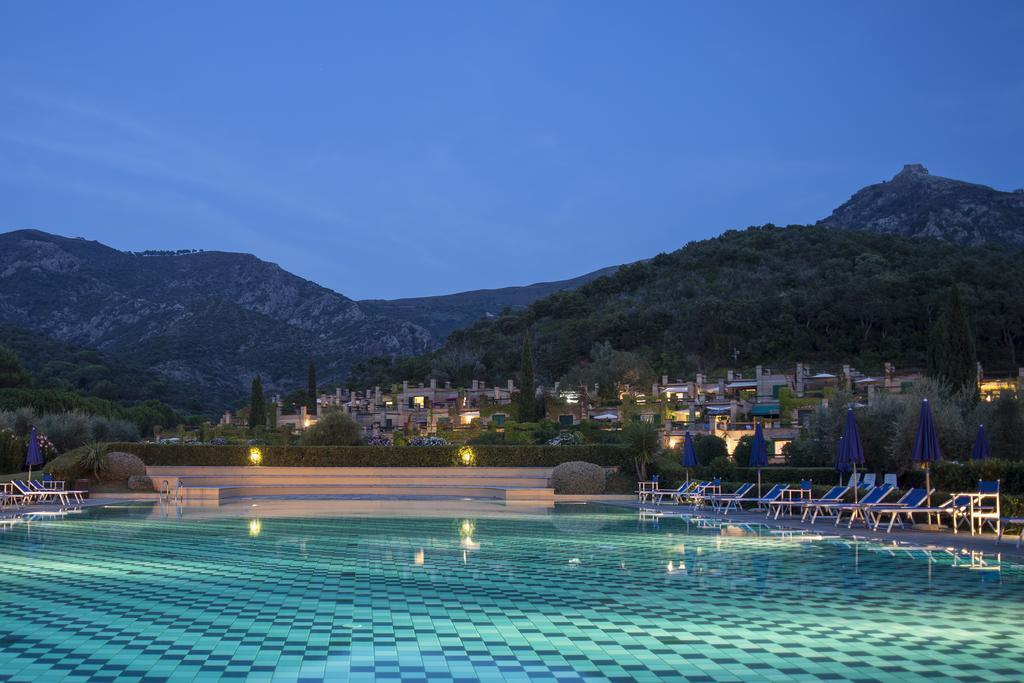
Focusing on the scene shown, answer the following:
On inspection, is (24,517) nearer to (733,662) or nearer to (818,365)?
(733,662)

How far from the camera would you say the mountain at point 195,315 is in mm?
81938

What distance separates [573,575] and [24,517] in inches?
503

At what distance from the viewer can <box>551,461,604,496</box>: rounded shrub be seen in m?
24.0

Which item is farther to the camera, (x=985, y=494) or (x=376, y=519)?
(x=376, y=519)

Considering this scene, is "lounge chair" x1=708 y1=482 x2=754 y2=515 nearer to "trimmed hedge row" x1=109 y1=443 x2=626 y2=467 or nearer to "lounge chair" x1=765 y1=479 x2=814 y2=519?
"lounge chair" x1=765 y1=479 x2=814 y2=519

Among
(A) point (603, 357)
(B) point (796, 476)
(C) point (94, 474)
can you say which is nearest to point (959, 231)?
(A) point (603, 357)

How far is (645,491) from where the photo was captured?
2248 cm

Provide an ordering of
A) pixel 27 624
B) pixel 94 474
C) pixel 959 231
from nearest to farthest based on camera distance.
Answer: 1. pixel 27 624
2. pixel 94 474
3. pixel 959 231

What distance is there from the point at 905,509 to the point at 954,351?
1591cm

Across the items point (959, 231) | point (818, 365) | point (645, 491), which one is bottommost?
point (645, 491)

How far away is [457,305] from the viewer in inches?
5236

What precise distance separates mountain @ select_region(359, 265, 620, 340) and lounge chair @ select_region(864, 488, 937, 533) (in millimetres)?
94612

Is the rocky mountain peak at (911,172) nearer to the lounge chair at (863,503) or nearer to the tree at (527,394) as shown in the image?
the tree at (527,394)

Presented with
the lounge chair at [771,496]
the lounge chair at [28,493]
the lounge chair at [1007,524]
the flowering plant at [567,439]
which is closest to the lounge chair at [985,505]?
the lounge chair at [1007,524]
